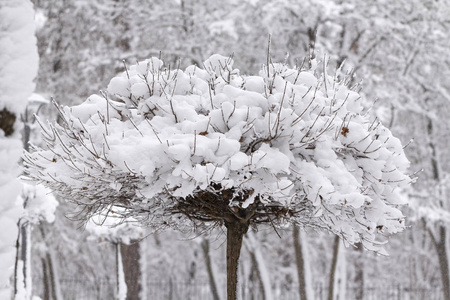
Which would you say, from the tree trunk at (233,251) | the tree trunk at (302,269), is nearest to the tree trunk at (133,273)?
the tree trunk at (302,269)

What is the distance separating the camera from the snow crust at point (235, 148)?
2834 mm

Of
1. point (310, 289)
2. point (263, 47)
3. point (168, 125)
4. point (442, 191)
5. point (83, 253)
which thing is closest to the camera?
point (168, 125)

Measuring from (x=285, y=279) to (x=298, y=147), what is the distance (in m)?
17.1

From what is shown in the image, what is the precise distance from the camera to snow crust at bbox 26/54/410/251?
9.30ft

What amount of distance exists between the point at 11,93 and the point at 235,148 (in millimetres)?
1299

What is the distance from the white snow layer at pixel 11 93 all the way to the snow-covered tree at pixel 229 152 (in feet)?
3.17

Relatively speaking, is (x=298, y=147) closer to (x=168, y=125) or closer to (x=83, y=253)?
(x=168, y=125)

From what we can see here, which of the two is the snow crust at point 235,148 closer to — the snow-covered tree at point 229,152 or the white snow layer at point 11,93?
the snow-covered tree at point 229,152

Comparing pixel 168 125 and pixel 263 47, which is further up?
pixel 263 47

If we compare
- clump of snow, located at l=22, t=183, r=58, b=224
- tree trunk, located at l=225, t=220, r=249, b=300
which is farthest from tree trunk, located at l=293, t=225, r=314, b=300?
tree trunk, located at l=225, t=220, r=249, b=300

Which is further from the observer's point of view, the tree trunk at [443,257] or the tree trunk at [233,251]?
the tree trunk at [443,257]

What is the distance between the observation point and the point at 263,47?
1154 cm

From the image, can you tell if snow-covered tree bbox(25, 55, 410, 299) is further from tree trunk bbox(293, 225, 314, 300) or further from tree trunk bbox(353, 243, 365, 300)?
tree trunk bbox(353, 243, 365, 300)

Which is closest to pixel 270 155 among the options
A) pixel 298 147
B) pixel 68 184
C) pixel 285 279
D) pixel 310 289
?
pixel 298 147
